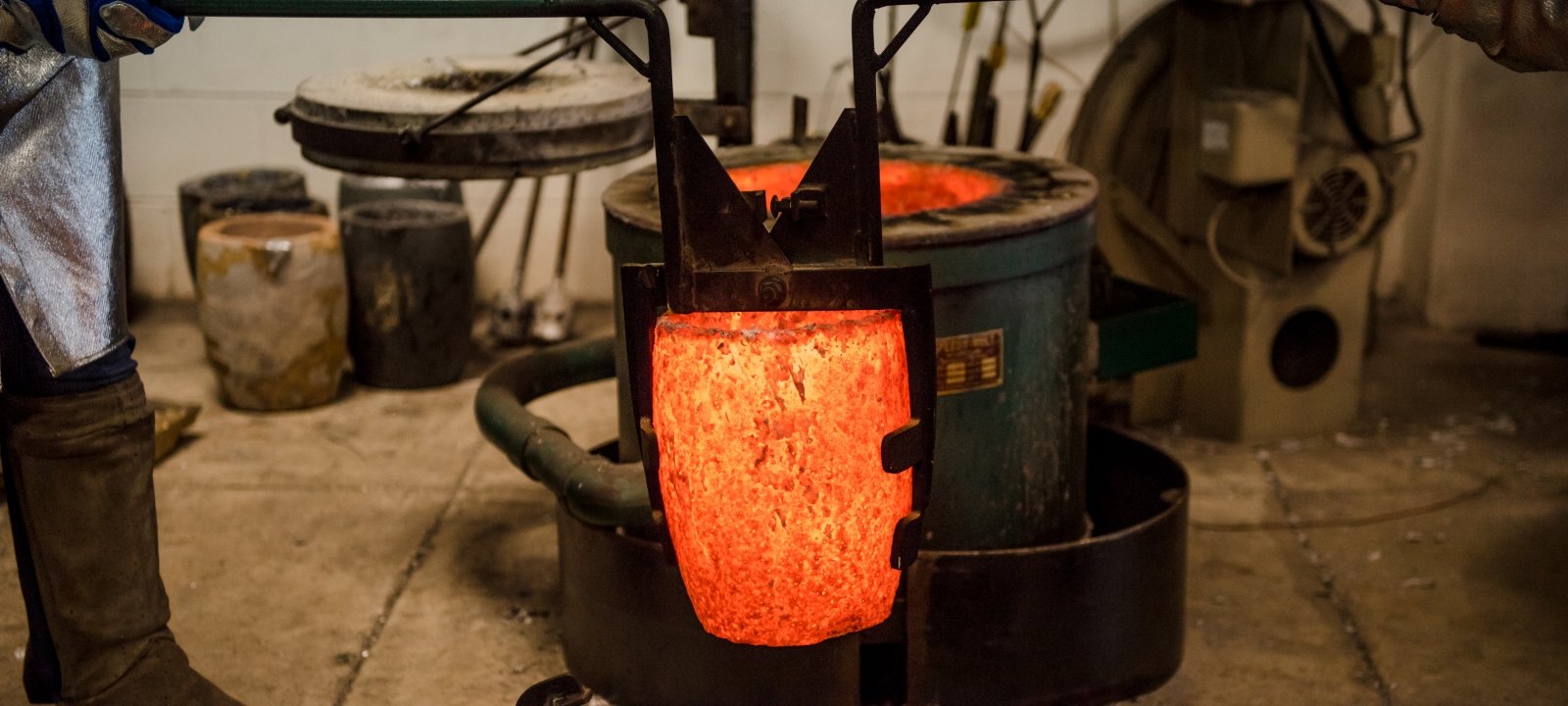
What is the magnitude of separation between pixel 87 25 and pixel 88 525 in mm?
912

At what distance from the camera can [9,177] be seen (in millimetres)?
2172

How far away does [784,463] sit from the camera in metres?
1.36

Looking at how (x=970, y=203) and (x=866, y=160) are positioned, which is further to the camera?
(x=970, y=203)

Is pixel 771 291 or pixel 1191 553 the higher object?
pixel 771 291

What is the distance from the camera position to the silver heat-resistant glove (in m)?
1.72

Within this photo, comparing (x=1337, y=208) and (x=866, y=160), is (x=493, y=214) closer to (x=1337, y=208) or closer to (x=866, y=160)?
(x=1337, y=208)

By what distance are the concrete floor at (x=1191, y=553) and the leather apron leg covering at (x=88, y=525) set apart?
0.38m

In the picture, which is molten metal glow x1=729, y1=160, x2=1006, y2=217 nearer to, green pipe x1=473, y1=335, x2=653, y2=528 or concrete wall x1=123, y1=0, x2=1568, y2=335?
green pipe x1=473, y1=335, x2=653, y2=528

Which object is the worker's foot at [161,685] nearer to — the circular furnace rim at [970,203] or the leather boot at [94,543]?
the leather boot at [94,543]

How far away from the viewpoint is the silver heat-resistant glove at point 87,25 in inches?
67.7

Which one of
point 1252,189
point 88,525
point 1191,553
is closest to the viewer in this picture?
point 88,525

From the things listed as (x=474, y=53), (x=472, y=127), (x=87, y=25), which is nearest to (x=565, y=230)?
(x=474, y=53)

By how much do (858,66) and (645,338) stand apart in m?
0.33

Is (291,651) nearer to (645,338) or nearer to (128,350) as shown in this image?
(128,350)
